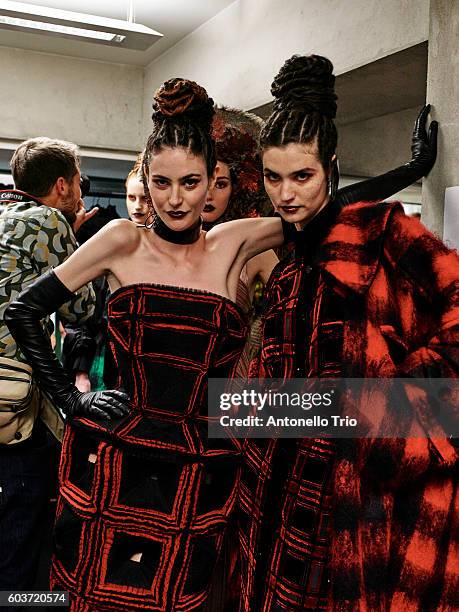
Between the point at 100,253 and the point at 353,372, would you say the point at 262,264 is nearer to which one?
the point at 100,253

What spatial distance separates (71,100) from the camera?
6.19 metres

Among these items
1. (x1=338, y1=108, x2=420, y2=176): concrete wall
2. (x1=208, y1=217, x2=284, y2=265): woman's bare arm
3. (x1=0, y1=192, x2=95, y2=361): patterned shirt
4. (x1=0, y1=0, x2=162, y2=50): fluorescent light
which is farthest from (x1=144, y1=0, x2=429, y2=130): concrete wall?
(x1=0, y1=192, x2=95, y2=361): patterned shirt

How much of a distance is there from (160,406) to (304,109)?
73cm

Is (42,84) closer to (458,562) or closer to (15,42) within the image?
(15,42)

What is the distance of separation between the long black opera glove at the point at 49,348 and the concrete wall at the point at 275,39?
1.89 m

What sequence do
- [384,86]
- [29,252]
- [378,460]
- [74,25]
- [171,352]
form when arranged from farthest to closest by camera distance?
[74,25], [384,86], [29,252], [171,352], [378,460]

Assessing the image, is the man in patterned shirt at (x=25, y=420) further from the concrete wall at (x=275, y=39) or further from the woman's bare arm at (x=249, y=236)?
the concrete wall at (x=275, y=39)

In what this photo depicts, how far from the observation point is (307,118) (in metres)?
1.47

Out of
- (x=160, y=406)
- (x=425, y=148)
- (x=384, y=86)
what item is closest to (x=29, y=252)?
(x=160, y=406)

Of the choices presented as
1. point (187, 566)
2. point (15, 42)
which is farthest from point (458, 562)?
point (15, 42)

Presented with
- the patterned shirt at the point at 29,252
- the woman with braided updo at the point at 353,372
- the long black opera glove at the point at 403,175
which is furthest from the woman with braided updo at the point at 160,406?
the patterned shirt at the point at 29,252

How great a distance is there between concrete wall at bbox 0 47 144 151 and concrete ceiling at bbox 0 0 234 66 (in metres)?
0.12

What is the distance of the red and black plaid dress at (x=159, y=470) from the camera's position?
5.41ft

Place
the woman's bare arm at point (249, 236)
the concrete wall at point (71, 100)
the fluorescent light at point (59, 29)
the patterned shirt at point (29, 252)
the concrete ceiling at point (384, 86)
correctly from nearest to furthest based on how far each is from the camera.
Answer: the woman's bare arm at point (249, 236) → the patterned shirt at point (29, 252) → the concrete ceiling at point (384, 86) → the fluorescent light at point (59, 29) → the concrete wall at point (71, 100)
